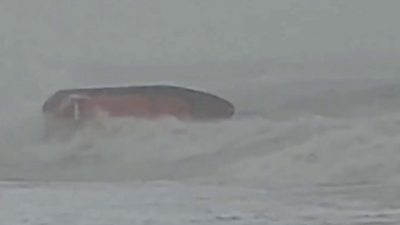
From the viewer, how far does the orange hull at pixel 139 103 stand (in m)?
2.75

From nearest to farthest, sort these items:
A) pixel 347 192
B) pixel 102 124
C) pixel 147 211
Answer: pixel 147 211, pixel 347 192, pixel 102 124

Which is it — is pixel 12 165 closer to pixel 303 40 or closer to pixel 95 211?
pixel 95 211

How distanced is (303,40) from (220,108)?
309 millimetres

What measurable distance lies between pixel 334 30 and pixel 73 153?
0.83 meters

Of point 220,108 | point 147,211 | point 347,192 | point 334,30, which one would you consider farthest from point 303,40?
point 147,211

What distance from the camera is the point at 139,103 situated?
2.76 m

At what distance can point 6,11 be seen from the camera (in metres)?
2.83

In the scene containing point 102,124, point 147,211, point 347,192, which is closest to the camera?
point 147,211

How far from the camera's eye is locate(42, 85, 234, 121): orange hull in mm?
2750

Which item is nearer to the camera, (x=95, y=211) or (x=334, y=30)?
(x=95, y=211)

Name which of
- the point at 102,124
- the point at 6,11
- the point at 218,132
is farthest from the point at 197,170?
the point at 6,11

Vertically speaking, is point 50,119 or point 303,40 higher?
point 303,40

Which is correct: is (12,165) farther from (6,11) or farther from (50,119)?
(6,11)

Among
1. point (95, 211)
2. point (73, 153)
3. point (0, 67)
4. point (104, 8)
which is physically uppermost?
point (104, 8)
